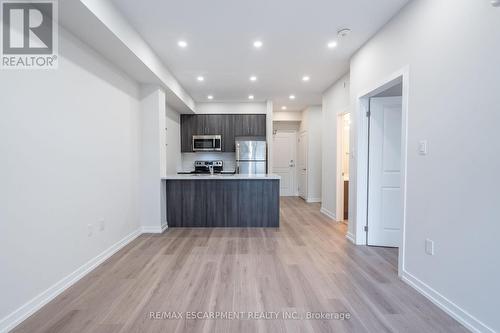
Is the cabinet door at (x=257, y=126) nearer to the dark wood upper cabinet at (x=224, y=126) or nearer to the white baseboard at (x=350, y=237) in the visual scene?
the dark wood upper cabinet at (x=224, y=126)

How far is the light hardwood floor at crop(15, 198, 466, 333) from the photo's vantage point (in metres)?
1.71

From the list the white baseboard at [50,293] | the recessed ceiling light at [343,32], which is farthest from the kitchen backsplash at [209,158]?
the recessed ceiling light at [343,32]

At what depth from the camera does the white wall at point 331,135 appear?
4.36 m

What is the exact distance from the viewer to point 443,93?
191 cm

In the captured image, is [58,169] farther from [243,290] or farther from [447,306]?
[447,306]

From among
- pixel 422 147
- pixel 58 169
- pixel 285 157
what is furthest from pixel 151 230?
pixel 285 157

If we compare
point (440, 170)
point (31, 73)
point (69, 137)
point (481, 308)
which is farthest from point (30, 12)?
point (481, 308)

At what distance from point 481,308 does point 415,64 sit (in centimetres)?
205

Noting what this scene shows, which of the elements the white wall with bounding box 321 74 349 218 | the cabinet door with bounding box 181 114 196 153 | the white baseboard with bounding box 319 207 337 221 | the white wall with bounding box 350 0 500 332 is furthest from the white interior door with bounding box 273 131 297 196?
the white wall with bounding box 350 0 500 332

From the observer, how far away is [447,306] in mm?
1849

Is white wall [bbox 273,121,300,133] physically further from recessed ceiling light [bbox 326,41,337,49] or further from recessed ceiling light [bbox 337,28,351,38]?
recessed ceiling light [bbox 337,28,351,38]

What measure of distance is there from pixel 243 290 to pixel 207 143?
176 inches

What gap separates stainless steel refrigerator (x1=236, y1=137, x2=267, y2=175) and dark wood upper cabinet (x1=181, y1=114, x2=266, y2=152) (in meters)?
0.38

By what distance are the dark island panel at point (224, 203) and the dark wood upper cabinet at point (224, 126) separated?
2216 mm
